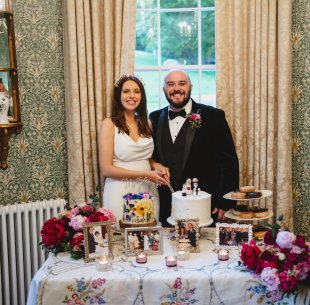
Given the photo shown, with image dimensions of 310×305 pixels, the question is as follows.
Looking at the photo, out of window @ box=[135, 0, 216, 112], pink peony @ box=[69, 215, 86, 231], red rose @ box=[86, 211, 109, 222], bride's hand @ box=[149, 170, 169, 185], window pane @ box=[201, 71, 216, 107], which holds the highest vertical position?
window @ box=[135, 0, 216, 112]

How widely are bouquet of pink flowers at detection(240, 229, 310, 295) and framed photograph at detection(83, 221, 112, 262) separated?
2.20ft

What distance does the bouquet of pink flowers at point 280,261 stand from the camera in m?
1.94

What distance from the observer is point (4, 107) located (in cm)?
312

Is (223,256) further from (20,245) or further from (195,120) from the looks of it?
(20,245)

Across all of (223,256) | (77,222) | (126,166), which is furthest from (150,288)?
(126,166)

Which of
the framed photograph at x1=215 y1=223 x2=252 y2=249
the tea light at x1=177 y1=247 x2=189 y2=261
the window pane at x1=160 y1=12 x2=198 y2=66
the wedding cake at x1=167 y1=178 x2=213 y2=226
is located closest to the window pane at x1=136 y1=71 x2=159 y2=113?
the window pane at x1=160 y1=12 x2=198 y2=66

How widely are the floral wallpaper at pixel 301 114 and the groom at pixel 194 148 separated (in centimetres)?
62

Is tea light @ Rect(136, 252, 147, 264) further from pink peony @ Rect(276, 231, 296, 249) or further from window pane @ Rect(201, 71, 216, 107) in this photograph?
window pane @ Rect(201, 71, 216, 107)

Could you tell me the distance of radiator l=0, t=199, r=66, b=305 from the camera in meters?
3.17

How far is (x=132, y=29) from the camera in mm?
3273

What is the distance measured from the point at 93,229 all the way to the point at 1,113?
1323mm

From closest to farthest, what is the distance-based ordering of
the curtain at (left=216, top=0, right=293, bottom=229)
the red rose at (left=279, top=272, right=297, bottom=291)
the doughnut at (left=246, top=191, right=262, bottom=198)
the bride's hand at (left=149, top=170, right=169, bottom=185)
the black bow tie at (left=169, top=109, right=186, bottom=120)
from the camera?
1. the red rose at (left=279, top=272, right=297, bottom=291)
2. the doughnut at (left=246, top=191, right=262, bottom=198)
3. the bride's hand at (left=149, top=170, right=169, bottom=185)
4. the black bow tie at (left=169, top=109, right=186, bottom=120)
5. the curtain at (left=216, top=0, right=293, bottom=229)

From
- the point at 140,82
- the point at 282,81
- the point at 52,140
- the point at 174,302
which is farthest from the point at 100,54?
the point at 174,302

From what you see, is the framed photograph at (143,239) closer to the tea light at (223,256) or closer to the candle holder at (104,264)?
the candle holder at (104,264)
